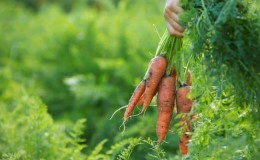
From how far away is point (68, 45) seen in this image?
7051 millimetres

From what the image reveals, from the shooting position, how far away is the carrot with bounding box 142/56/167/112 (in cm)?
306

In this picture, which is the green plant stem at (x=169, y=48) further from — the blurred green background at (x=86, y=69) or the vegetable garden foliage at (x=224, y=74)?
the blurred green background at (x=86, y=69)

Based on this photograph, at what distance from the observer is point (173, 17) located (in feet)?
9.20

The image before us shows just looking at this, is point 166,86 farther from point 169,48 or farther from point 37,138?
point 37,138

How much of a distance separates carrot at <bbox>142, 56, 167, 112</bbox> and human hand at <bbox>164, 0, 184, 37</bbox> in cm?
22

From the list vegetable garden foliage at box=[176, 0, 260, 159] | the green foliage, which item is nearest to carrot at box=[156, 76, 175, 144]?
vegetable garden foliage at box=[176, 0, 260, 159]

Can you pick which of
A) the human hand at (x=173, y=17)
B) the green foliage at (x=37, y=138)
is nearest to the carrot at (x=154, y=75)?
the human hand at (x=173, y=17)

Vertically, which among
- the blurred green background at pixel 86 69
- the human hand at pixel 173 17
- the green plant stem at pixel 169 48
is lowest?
the blurred green background at pixel 86 69

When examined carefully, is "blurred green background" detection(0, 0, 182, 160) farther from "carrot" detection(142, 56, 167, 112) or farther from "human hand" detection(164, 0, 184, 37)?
"human hand" detection(164, 0, 184, 37)

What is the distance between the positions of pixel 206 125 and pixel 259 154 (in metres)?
0.26

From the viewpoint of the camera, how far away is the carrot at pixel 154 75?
3059 millimetres

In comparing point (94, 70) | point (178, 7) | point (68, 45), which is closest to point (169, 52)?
point (178, 7)

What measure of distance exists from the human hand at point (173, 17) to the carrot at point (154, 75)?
0.73ft

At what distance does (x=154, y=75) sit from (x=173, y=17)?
15.5 inches
